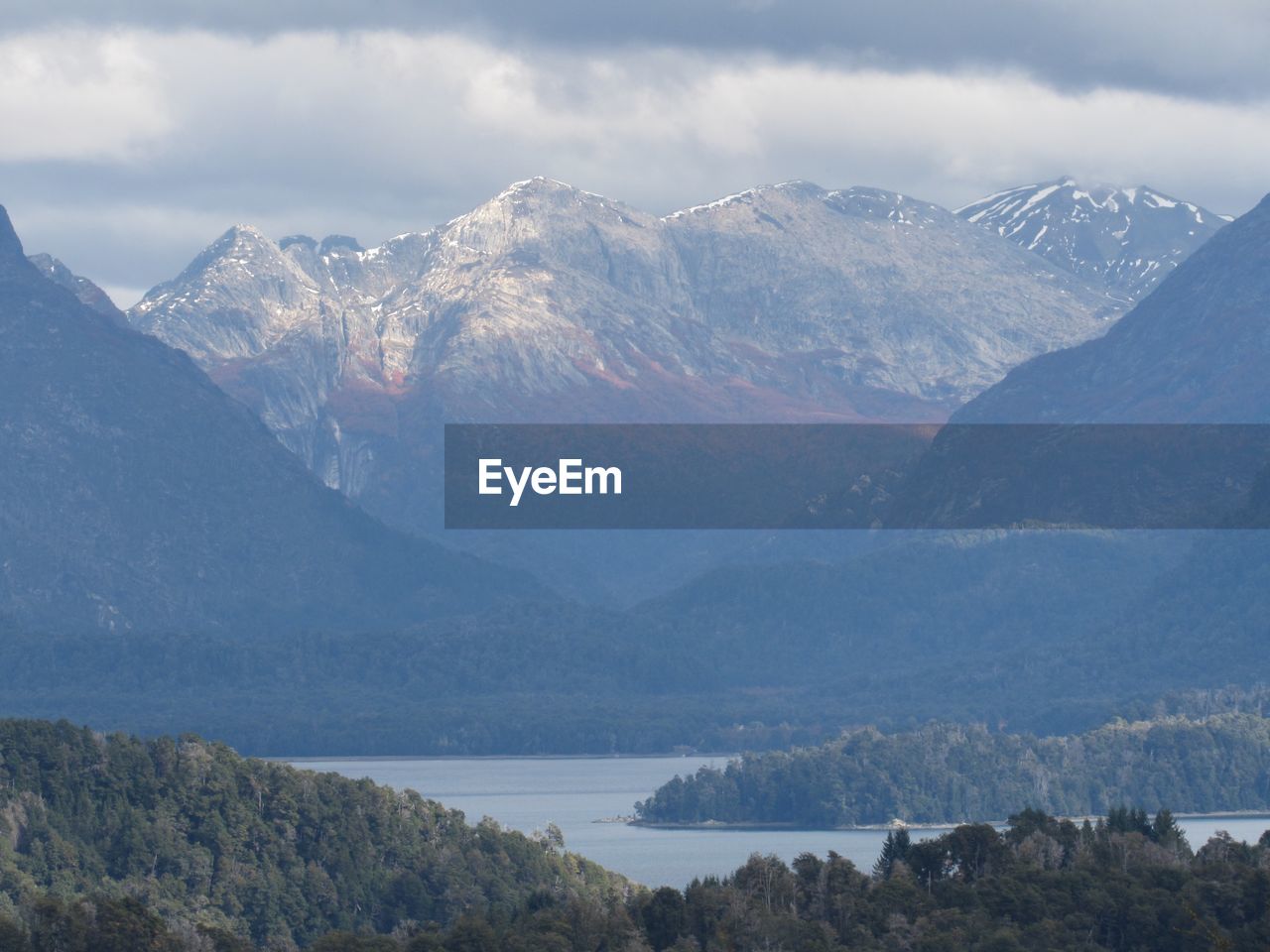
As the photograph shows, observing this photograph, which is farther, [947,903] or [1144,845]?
[1144,845]

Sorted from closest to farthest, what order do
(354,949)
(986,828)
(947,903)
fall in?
(354,949) < (947,903) < (986,828)

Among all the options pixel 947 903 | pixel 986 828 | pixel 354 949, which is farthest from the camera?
pixel 986 828

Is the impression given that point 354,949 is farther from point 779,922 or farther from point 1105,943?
point 1105,943

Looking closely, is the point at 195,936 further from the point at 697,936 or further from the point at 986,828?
the point at 986,828

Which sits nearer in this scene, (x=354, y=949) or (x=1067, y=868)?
(x=354, y=949)

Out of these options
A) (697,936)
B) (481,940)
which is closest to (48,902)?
(481,940)

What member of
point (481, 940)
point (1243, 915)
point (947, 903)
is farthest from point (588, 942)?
point (1243, 915)
